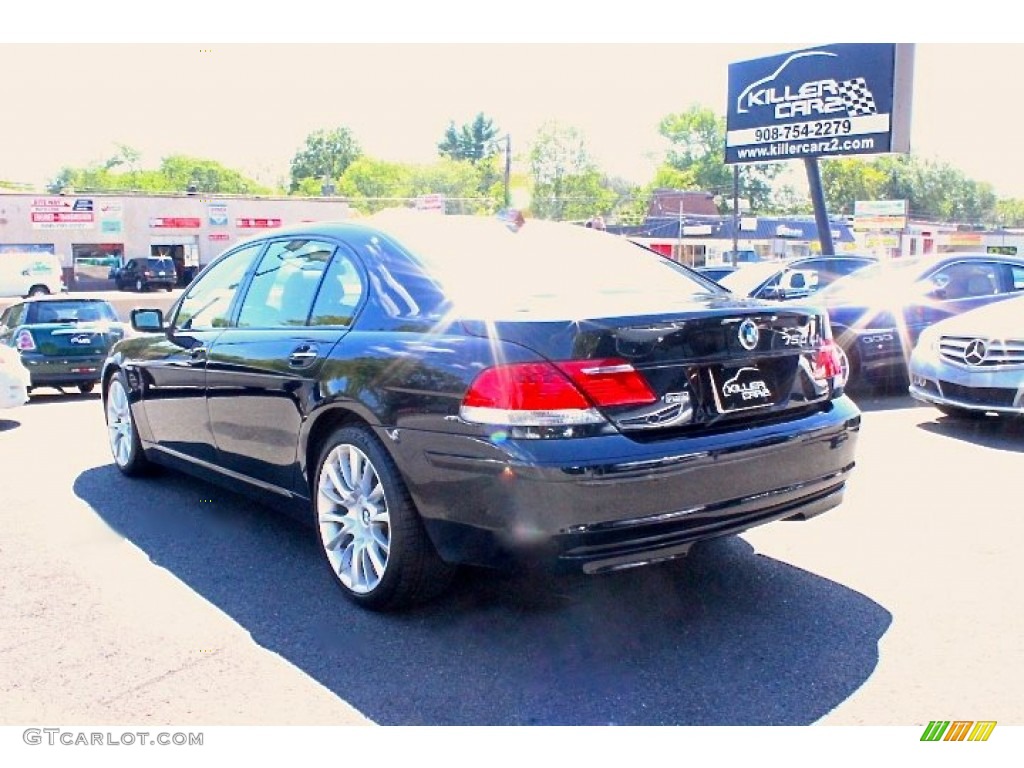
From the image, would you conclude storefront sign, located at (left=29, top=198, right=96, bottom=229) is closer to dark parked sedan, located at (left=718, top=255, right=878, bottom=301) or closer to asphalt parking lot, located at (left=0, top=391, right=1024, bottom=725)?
dark parked sedan, located at (left=718, top=255, right=878, bottom=301)

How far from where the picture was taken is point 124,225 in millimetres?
46344

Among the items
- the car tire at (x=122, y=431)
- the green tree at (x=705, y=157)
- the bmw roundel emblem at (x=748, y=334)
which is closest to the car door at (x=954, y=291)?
the bmw roundel emblem at (x=748, y=334)

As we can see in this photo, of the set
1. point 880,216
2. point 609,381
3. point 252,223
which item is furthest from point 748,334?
point 880,216

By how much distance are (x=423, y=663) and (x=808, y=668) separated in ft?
4.31

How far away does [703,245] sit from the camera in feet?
215

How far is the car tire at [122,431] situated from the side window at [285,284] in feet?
5.33

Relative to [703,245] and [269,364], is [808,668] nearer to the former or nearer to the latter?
[269,364]

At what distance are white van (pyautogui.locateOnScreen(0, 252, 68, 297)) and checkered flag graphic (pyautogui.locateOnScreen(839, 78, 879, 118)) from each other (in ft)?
91.8

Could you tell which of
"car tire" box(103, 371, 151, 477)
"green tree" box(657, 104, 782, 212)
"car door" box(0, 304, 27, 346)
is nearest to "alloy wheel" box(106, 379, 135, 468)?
"car tire" box(103, 371, 151, 477)

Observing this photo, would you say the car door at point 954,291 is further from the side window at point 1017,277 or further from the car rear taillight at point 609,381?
the car rear taillight at point 609,381

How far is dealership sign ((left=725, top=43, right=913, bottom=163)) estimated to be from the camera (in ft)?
57.3

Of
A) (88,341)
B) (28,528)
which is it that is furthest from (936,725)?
(88,341)

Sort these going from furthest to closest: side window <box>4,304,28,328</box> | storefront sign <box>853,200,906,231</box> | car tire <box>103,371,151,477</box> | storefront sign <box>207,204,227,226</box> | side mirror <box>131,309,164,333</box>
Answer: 1. storefront sign <box>853,200,906,231</box>
2. storefront sign <box>207,204,227,226</box>
3. side window <box>4,304,28,328</box>
4. car tire <box>103,371,151,477</box>
5. side mirror <box>131,309,164,333</box>

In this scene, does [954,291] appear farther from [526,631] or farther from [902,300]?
[526,631]
